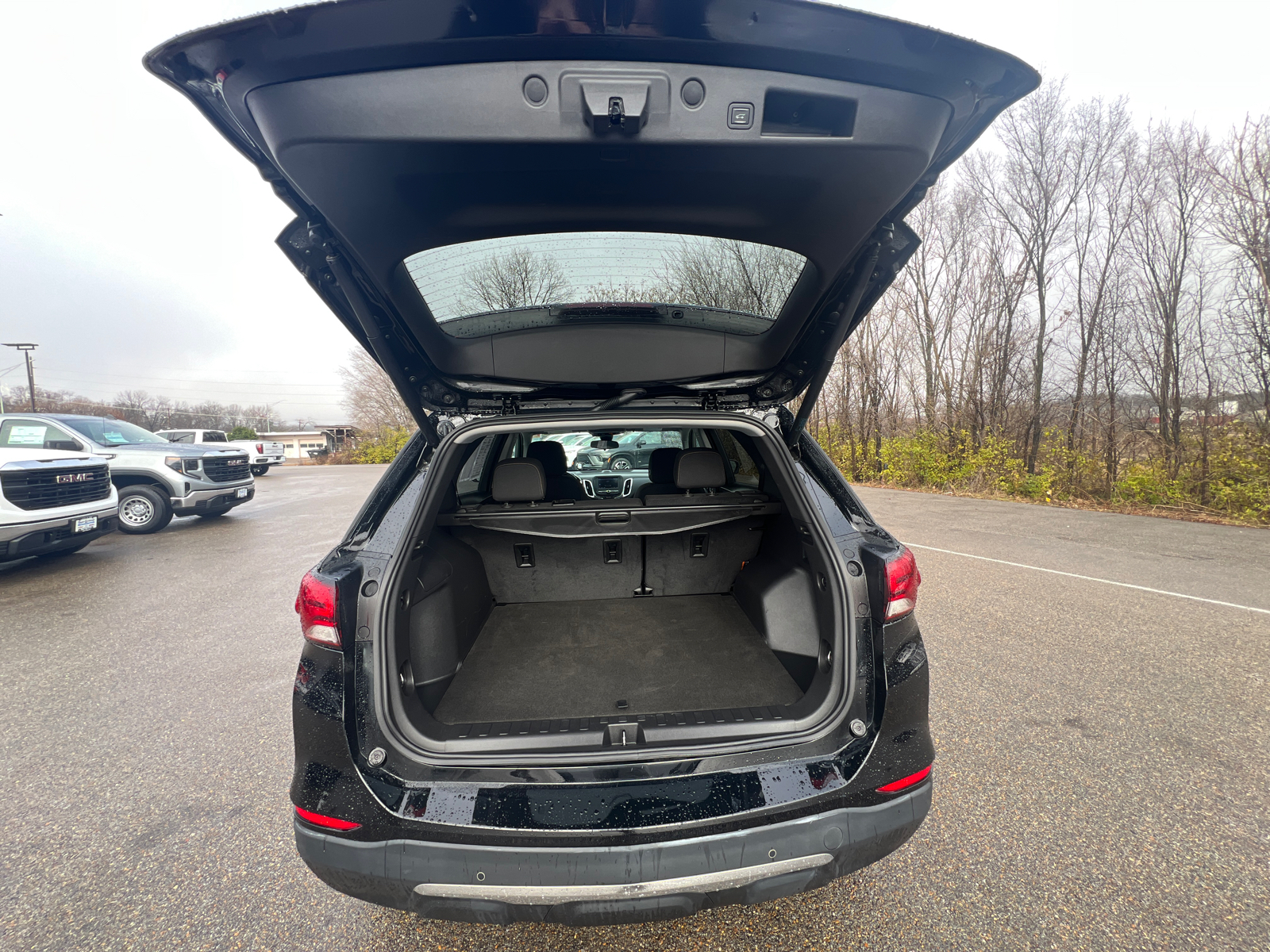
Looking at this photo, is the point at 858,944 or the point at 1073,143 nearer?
the point at 858,944

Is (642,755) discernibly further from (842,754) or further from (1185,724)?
(1185,724)

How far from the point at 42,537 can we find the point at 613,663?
628cm

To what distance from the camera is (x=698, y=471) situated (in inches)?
98.9

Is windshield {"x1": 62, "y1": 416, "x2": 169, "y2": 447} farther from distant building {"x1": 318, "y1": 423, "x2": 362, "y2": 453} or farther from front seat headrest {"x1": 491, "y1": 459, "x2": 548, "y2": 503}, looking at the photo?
distant building {"x1": 318, "y1": 423, "x2": 362, "y2": 453}

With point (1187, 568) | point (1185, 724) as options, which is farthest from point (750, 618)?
point (1187, 568)

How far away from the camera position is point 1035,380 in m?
11.2

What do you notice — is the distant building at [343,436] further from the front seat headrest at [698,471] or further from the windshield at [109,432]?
the front seat headrest at [698,471]

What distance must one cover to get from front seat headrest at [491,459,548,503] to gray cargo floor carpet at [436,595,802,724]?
2.04ft

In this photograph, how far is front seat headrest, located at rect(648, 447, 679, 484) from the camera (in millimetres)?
2918

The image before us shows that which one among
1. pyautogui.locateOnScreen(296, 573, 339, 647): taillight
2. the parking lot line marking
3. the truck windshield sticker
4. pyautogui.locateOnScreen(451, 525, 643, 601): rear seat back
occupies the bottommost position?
the parking lot line marking

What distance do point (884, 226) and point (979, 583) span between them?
407 cm

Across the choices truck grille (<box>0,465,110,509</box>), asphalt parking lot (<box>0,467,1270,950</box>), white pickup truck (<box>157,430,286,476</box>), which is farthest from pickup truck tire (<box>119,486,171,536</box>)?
white pickup truck (<box>157,430,286,476</box>)

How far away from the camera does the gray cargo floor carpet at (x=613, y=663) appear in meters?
1.79

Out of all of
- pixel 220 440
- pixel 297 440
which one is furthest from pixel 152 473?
pixel 297 440
